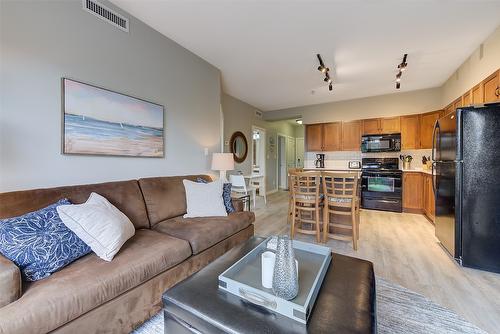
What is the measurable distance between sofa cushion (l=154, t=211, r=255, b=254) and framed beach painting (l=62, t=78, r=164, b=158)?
92cm

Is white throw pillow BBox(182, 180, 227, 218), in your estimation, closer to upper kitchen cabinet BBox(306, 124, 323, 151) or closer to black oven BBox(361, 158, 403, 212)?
black oven BBox(361, 158, 403, 212)

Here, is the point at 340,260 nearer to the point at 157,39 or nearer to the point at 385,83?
the point at 157,39

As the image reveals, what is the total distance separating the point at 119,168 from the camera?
227 cm

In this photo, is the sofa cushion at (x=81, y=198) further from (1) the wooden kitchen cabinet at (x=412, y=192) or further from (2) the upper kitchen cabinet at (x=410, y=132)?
(2) the upper kitchen cabinet at (x=410, y=132)

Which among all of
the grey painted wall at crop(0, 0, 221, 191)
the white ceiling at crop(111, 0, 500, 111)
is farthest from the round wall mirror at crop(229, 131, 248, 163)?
the grey painted wall at crop(0, 0, 221, 191)

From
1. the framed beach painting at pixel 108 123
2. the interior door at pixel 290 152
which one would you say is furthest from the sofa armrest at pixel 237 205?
the interior door at pixel 290 152

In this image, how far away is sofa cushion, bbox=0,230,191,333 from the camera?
0.95m

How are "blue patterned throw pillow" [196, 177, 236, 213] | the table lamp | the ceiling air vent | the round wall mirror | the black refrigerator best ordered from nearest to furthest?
the ceiling air vent → the black refrigerator → "blue patterned throw pillow" [196, 177, 236, 213] → the table lamp → the round wall mirror

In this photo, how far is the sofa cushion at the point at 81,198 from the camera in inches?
55.8

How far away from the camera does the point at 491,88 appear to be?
8.21 ft

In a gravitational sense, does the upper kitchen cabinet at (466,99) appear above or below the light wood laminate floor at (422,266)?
above

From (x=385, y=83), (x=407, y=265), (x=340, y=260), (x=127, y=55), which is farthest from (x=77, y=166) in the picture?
(x=385, y=83)

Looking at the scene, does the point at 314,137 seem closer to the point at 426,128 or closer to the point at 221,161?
the point at 426,128

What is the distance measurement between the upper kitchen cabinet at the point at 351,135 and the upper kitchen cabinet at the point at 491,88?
251 cm
